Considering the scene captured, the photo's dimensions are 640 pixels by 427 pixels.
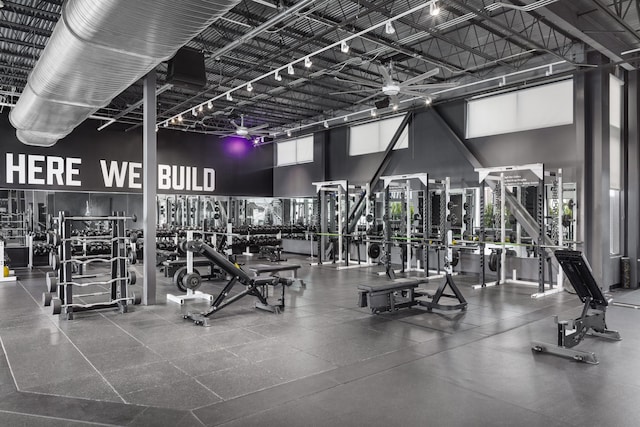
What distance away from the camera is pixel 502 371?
371cm

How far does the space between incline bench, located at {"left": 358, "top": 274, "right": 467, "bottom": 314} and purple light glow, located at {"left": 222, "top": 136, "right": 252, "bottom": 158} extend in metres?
10.5

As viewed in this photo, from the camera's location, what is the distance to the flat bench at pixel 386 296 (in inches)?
225

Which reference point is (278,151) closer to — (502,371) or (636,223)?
(636,223)

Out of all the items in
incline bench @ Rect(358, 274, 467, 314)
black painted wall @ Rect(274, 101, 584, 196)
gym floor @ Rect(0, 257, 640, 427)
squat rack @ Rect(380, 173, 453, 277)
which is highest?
black painted wall @ Rect(274, 101, 584, 196)

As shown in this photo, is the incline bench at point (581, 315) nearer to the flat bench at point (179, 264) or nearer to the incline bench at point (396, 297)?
the incline bench at point (396, 297)

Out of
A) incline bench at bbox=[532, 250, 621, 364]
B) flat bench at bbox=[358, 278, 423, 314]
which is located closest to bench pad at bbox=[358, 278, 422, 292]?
flat bench at bbox=[358, 278, 423, 314]

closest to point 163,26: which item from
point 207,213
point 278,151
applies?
point 207,213

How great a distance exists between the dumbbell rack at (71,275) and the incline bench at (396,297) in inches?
125

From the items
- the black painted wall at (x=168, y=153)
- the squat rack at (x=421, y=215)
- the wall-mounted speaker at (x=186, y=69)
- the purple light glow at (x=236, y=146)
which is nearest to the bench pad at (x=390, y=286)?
the squat rack at (x=421, y=215)

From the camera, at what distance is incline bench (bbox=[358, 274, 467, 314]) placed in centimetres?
574

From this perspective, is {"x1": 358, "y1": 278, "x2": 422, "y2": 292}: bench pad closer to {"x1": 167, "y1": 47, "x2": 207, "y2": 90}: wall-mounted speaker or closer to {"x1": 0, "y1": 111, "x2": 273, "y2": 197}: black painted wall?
{"x1": 167, "y1": 47, "x2": 207, "y2": 90}: wall-mounted speaker

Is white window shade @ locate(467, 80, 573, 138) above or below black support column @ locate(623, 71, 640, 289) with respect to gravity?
above

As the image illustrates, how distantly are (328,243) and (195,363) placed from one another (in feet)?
29.2

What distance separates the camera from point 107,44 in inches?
142
